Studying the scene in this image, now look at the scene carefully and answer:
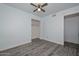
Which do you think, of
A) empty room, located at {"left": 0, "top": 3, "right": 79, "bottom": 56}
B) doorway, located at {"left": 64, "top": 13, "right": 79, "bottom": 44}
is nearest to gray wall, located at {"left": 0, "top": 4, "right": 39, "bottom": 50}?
empty room, located at {"left": 0, "top": 3, "right": 79, "bottom": 56}

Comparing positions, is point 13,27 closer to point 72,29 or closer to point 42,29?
point 42,29

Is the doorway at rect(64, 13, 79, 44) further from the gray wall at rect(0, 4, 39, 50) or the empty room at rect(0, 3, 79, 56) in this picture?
the gray wall at rect(0, 4, 39, 50)

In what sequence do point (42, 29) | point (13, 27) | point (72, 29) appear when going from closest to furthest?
point (13, 27) → point (72, 29) → point (42, 29)

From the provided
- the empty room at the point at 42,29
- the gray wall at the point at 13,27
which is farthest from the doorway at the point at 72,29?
the gray wall at the point at 13,27

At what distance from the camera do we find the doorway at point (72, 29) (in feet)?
15.6

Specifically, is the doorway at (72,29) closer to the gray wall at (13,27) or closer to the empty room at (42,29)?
the empty room at (42,29)

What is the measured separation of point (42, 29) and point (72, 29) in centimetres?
288

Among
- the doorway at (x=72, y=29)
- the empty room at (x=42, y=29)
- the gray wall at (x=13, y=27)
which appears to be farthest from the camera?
the doorway at (x=72, y=29)

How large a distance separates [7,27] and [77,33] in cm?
521

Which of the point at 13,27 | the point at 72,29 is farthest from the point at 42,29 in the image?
the point at 13,27

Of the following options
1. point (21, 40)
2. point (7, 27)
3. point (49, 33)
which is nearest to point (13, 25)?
point (7, 27)

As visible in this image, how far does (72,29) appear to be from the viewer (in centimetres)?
505

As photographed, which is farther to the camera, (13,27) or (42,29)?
(42,29)

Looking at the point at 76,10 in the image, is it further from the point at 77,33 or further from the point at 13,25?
the point at 13,25
